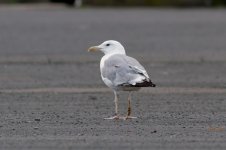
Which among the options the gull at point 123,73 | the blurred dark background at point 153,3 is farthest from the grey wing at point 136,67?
the blurred dark background at point 153,3

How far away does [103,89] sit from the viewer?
1850 centimetres

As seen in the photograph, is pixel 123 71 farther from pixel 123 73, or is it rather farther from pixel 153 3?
pixel 153 3

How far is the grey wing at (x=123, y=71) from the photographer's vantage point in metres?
13.1

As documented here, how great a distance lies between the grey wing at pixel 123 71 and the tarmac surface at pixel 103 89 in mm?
611

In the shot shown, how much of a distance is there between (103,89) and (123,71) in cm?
528

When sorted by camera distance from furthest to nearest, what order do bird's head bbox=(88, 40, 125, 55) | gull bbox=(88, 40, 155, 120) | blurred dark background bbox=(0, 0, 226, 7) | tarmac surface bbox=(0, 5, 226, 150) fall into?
blurred dark background bbox=(0, 0, 226, 7) < bird's head bbox=(88, 40, 125, 55) < gull bbox=(88, 40, 155, 120) < tarmac surface bbox=(0, 5, 226, 150)

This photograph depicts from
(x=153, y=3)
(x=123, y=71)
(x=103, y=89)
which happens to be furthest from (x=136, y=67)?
(x=153, y=3)

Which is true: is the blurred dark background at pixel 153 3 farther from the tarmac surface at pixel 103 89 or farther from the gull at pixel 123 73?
the gull at pixel 123 73

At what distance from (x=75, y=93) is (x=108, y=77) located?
4224mm

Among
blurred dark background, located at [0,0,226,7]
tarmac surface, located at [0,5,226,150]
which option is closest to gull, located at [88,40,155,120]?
tarmac surface, located at [0,5,226,150]

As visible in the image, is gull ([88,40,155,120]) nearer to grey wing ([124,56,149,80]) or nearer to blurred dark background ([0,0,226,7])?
grey wing ([124,56,149,80])

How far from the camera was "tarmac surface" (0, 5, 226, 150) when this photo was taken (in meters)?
11.8

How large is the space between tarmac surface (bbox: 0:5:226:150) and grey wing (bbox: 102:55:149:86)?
0.61 m

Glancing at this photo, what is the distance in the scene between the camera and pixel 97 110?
49.5ft
